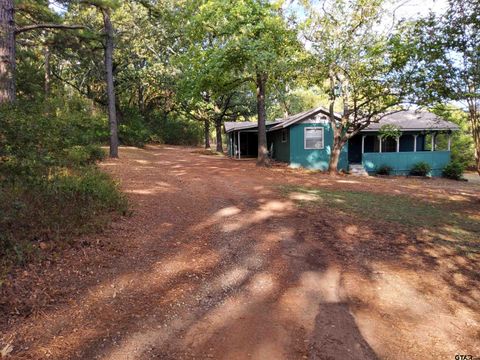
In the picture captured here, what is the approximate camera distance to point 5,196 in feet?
16.0

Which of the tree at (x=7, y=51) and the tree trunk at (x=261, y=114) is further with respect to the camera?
the tree trunk at (x=261, y=114)

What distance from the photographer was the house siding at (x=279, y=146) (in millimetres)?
21547

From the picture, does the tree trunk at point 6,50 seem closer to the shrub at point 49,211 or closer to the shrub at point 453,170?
the shrub at point 49,211

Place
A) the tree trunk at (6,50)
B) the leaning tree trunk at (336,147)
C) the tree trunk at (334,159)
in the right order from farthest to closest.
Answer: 1. the tree trunk at (334,159)
2. the leaning tree trunk at (336,147)
3. the tree trunk at (6,50)

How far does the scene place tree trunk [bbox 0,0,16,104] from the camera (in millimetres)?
7941

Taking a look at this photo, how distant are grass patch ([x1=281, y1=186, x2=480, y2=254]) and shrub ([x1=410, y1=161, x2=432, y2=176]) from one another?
36.0ft

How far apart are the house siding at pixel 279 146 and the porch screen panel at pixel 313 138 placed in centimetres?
118

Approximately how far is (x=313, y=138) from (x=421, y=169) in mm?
6786

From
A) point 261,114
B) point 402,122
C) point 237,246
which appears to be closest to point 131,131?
point 261,114

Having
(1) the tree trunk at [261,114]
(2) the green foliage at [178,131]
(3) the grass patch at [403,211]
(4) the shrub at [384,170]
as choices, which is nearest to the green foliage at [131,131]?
(2) the green foliage at [178,131]

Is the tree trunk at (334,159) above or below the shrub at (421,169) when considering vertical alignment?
above

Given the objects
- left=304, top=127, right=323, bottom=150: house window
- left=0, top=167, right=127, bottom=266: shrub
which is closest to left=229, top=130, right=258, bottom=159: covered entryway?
left=304, top=127, right=323, bottom=150: house window

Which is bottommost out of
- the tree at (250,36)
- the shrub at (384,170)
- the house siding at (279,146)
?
the shrub at (384,170)

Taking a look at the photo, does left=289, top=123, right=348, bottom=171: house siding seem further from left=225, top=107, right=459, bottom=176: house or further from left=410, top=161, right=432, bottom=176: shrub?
left=410, top=161, right=432, bottom=176: shrub
